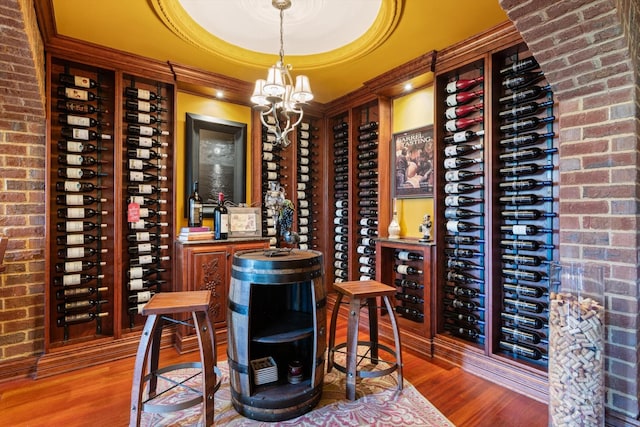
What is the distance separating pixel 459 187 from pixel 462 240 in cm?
45

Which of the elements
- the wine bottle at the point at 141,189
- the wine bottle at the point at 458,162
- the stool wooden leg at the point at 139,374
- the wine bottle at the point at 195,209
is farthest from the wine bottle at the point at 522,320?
the wine bottle at the point at 141,189

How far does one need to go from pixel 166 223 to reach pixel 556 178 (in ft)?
10.7

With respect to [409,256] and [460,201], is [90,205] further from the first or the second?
[460,201]

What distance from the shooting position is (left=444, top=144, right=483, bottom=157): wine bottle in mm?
2827

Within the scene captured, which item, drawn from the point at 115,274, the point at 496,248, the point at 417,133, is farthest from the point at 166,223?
the point at 496,248

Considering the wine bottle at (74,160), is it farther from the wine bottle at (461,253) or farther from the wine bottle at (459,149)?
the wine bottle at (461,253)

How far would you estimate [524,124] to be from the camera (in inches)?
98.5

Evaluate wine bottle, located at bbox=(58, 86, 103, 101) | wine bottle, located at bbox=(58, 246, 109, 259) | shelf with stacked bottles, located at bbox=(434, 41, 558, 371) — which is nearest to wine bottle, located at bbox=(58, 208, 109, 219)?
wine bottle, located at bbox=(58, 246, 109, 259)

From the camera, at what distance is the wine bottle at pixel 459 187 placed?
2.84 m

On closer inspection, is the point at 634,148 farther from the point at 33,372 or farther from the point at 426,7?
the point at 33,372

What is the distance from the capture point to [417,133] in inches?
135

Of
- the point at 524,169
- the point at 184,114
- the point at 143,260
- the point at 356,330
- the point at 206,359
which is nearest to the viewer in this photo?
the point at 206,359

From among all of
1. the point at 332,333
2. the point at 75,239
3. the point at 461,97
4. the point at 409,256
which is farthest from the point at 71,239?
the point at 461,97

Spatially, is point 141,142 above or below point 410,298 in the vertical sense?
above
